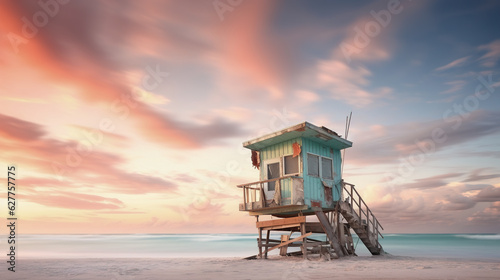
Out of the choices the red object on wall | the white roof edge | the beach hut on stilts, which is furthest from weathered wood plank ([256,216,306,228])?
the white roof edge

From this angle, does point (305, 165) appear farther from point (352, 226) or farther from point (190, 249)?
point (190, 249)

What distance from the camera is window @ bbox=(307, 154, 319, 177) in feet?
62.5

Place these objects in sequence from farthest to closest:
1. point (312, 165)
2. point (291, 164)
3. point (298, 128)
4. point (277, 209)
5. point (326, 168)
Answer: point (326, 168)
point (312, 165)
point (291, 164)
point (277, 209)
point (298, 128)

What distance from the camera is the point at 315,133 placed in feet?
61.3

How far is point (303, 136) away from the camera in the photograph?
19.0 meters

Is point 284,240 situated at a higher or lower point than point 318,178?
lower

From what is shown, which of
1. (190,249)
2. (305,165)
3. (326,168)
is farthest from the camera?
(190,249)

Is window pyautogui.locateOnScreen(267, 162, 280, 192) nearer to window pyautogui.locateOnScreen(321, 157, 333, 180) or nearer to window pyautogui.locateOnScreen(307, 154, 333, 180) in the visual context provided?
window pyautogui.locateOnScreen(307, 154, 333, 180)

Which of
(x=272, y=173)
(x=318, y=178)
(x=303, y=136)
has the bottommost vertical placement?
(x=318, y=178)

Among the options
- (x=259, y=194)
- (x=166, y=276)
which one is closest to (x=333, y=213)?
(x=259, y=194)

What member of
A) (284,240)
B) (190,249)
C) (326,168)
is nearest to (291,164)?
(326,168)

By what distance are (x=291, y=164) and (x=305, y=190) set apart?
1567 millimetres

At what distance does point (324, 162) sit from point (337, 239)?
4.11 m

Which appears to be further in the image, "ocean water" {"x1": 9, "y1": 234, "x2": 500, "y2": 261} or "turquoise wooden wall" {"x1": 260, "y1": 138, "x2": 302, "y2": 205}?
"ocean water" {"x1": 9, "y1": 234, "x2": 500, "y2": 261}
